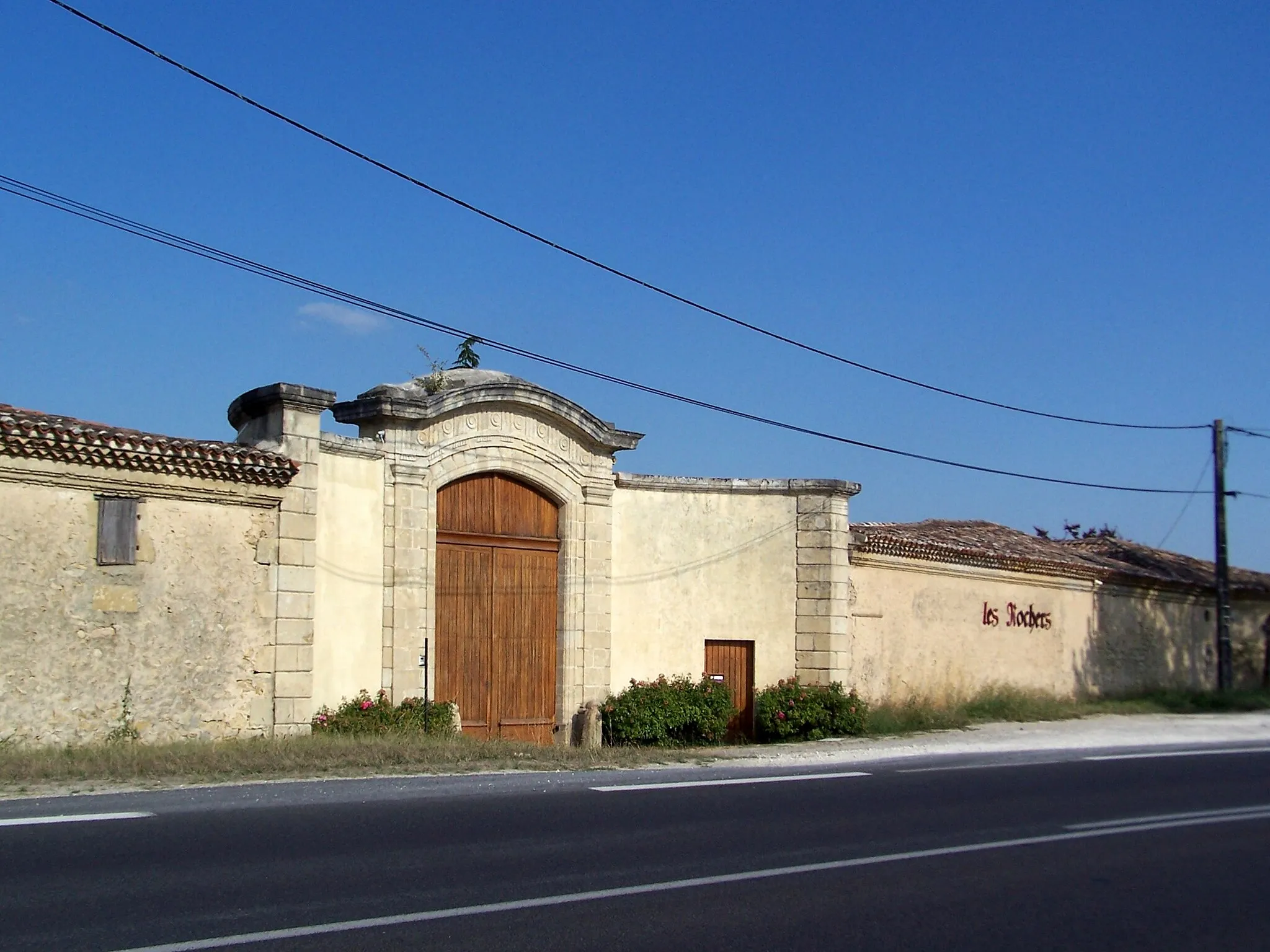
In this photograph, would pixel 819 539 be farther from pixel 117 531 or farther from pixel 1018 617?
pixel 117 531

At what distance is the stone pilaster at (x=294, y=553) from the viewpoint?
1480cm

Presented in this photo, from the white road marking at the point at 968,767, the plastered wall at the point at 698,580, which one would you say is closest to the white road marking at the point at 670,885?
Answer: the white road marking at the point at 968,767

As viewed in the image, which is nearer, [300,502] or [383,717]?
[300,502]

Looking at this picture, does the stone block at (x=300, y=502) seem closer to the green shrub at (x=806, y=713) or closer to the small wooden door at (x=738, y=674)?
the small wooden door at (x=738, y=674)

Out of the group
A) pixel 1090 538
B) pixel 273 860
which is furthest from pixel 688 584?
pixel 1090 538

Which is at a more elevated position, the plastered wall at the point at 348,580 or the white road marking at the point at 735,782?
the plastered wall at the point at 348,580

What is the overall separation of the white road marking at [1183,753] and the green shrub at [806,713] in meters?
3.91

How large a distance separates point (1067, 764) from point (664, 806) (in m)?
7.14

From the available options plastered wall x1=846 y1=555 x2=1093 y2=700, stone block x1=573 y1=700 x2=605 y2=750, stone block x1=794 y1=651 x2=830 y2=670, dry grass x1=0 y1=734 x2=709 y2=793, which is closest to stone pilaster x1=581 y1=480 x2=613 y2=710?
stone block x1=573 y1=700 x2=605 y2=750

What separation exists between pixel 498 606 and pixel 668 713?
3007mm

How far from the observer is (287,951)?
5816 millimetres

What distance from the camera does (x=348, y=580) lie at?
15.8 meters

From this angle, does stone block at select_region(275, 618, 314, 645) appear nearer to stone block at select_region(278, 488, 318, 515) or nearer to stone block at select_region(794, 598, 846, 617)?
stone block at select_region(278, 488, 318, 515)

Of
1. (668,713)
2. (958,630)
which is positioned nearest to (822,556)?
(668,713)
